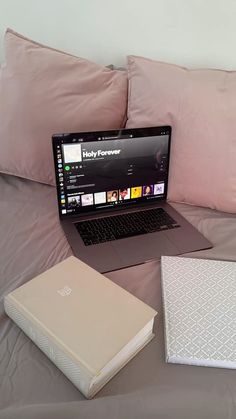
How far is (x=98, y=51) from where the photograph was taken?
1.38 m

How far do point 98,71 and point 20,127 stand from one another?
1.09 feet

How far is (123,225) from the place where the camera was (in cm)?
101

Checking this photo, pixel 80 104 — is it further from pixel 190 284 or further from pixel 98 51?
pixel 190 284

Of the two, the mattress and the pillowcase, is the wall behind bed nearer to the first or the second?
the pillowcase

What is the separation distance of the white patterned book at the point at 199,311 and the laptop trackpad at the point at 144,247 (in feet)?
0.15

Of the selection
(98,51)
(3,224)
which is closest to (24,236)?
(3,224)

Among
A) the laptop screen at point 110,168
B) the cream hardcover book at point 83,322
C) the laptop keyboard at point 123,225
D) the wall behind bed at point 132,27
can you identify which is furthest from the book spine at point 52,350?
the wall behind bed at point 132,27

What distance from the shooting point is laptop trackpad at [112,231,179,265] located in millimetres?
887

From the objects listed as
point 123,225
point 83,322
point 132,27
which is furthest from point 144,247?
point 132,27

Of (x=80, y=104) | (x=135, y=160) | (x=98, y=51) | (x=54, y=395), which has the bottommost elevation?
(x=54, y=395)

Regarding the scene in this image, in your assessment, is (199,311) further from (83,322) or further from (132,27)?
(132,27)

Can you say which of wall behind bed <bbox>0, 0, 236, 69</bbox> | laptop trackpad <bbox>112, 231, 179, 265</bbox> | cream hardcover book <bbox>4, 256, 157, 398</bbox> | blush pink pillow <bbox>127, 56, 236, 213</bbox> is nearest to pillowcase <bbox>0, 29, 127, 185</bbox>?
blush pink pillow <bbox>127, 56, 236, 213</bbox>

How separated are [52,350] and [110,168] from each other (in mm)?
593

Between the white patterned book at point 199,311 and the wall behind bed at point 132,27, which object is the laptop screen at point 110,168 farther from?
the wall behind bed at point 132,27
